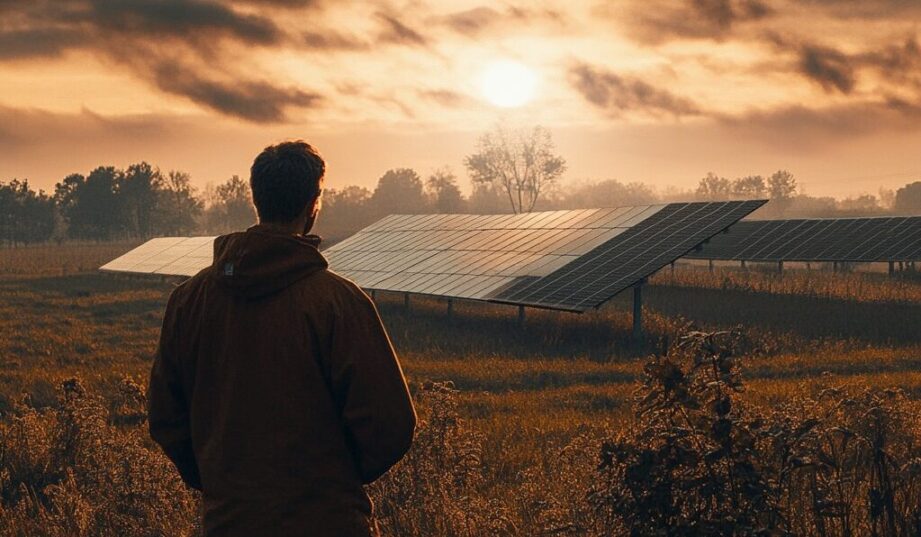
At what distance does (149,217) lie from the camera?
4906 inches

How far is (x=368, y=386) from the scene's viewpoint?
391cm

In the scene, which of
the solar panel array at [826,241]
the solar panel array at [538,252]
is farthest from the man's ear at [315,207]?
the solar panel array at [826,241]

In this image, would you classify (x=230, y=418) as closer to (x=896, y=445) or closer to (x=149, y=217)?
(x=896, y=445)

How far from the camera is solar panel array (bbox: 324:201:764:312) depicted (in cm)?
2381

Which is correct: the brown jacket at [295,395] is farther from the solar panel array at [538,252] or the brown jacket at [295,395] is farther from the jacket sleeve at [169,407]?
the solar panel array at [538,252]

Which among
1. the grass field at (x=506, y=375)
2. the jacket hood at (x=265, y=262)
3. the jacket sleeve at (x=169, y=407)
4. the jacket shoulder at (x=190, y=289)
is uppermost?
the jacket hood at (x=265, y=262)

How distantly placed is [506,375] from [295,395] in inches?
587

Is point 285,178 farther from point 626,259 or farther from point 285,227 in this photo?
point 626,259

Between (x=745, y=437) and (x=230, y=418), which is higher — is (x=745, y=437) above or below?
below

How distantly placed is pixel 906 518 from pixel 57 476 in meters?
8.81

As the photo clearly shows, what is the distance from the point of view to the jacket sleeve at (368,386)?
3916 mm

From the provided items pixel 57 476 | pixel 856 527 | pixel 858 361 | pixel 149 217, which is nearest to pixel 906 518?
pixel 856 527

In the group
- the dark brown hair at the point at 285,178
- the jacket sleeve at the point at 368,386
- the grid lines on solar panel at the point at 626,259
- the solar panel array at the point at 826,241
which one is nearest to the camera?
the jacket sleeve at the point at 368,386

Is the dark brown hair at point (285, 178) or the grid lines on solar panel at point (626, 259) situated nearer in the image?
the dark brown hair at point (285, 178)
